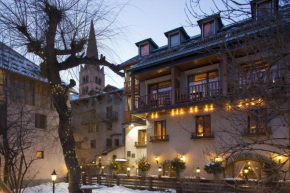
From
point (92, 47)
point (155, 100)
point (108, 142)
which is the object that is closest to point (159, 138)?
point (155, 100)

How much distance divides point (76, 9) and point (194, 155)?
12.7 metres

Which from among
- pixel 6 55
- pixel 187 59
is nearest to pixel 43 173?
pixel 187 59

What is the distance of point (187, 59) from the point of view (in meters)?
16.5

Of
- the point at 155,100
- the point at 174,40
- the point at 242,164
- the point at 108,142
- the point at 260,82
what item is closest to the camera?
the point at 260,82

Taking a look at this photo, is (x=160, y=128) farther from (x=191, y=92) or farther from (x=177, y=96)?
(x=191, y=92)

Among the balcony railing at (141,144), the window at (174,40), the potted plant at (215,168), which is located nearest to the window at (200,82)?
the window at (174,40)

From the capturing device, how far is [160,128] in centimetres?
1923

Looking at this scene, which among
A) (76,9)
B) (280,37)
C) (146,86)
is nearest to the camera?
(280,37)

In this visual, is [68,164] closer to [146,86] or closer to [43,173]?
[146,86]

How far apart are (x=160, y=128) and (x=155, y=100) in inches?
82.1

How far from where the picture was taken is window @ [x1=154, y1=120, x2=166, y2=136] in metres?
19.0

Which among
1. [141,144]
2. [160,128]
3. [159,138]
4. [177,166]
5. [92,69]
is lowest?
[177,166]

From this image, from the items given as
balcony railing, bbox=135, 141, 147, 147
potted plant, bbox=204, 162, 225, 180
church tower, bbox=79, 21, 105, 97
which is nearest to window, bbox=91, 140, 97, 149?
balcony railing, bbox=135, 141, 147, 147

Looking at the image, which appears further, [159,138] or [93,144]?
[93,144]
